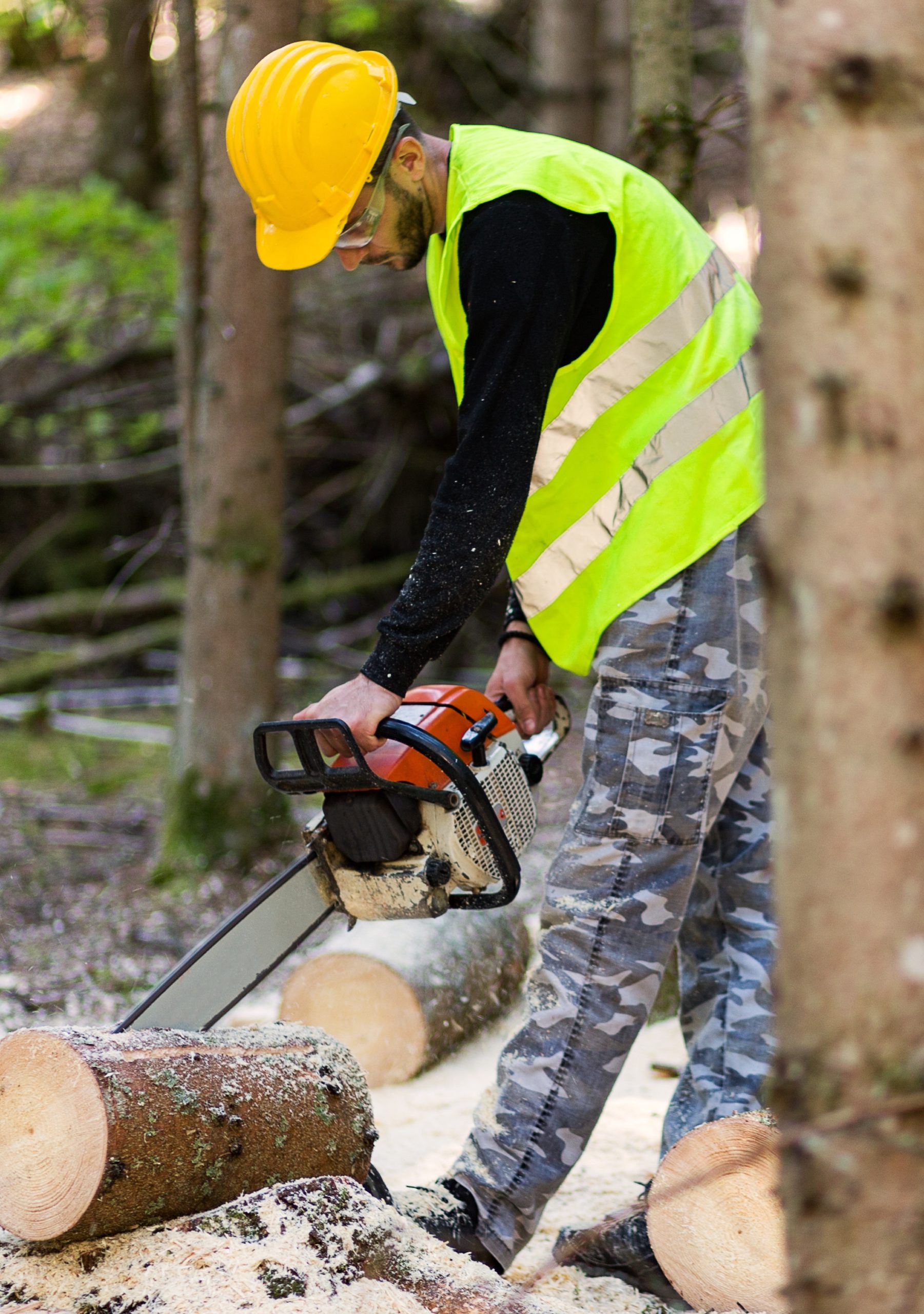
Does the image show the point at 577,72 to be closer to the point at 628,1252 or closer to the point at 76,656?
the point at 76,656

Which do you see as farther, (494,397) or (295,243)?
(295,243)

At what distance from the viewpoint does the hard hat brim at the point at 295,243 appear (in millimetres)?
2180

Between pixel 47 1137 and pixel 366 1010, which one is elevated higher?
pixel 47 1137

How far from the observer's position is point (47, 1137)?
184cm

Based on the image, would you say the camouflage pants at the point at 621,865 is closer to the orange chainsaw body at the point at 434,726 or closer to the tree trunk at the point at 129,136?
the orange chainsaw body at the point at 434,726

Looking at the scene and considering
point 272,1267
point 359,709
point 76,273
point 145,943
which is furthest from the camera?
point 76,273

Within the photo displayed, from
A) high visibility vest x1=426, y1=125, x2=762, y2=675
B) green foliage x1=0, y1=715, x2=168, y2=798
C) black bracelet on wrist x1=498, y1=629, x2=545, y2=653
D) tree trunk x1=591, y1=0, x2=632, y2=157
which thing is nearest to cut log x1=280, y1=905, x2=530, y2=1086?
black bracelet on wrist x1=498, y1=629, x2=545, y2=653

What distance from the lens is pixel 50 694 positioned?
7.07m

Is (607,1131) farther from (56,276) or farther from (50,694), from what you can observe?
(56,276)

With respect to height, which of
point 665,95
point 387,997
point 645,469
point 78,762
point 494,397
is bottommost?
point 78,762

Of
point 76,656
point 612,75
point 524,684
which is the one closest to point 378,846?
point 524,684

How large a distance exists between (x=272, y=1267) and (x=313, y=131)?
1.86 meters

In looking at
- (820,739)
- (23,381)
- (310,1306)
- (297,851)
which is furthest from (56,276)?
(820,739)

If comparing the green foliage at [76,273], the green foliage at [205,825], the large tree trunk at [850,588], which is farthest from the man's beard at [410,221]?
the green foliage at [76,273]
